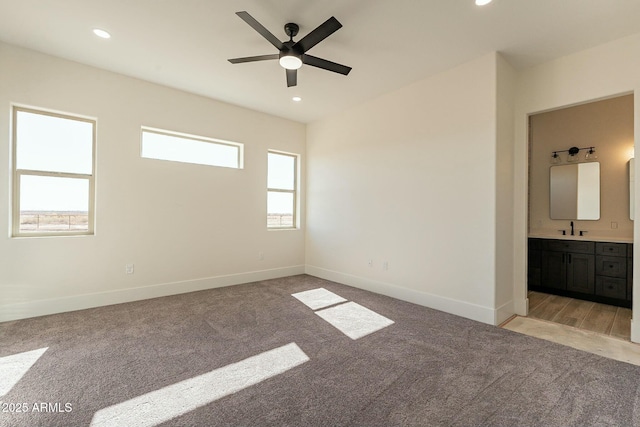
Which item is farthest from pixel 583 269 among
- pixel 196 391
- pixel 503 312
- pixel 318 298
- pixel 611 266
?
pixel 196 391

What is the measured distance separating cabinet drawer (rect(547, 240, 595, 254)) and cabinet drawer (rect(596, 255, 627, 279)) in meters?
0.15

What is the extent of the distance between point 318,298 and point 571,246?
3641mm

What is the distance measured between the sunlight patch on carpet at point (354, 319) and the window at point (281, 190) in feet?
7.56

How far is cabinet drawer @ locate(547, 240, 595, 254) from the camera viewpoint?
3.88 meters

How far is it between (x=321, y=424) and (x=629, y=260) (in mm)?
4364

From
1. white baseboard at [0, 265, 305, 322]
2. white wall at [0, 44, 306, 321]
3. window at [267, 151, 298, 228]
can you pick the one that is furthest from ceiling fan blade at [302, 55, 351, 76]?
white baseboard at [0, 265, 305, 322]

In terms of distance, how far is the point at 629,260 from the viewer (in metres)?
3.58

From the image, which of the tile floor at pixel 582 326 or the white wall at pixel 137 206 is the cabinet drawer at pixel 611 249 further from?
the white wall at pixel 137 206

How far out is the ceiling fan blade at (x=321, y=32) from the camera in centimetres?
217

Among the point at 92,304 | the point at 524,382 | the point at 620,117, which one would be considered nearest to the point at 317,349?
the point at 524,382

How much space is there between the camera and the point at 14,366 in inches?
85.8

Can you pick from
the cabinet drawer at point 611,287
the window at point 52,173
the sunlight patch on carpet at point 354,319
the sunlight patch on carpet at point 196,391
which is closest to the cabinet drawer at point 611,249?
the cabinet drawer at point 611,287

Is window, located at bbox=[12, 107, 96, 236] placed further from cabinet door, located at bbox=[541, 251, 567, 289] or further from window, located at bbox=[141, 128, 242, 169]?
cabinet door, located at bbox=[541, 251, 567, 289]

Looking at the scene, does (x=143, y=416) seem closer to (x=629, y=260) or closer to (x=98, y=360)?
(x=98, y=360)
